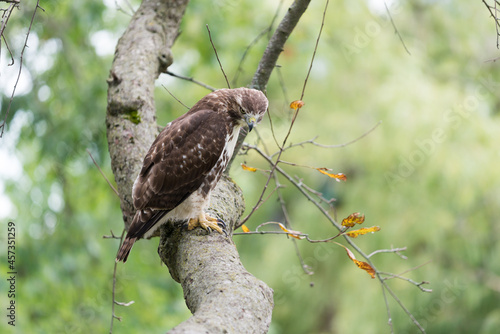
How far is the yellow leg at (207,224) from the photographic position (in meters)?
2.67

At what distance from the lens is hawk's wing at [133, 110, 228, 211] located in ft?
9.36

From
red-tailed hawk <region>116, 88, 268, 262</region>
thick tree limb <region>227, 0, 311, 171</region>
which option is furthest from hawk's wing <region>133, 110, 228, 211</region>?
thick tree limb <region>227, 0, 311, 171</region>

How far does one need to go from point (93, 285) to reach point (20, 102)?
220cm

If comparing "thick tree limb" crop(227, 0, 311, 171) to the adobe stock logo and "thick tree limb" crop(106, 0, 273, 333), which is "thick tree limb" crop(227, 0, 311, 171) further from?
A: the adobe stock logo

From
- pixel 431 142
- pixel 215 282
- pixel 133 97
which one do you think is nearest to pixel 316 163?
pixel 431 142

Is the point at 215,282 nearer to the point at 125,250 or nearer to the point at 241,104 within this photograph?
the point at 125,250

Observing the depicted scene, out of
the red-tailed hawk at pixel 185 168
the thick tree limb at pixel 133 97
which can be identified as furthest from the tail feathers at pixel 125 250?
the thick tree limb at pixel 133 97

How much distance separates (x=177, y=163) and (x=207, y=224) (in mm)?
416

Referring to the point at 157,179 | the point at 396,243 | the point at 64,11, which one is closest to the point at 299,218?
the point at 396,243

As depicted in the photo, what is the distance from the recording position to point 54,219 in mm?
6668

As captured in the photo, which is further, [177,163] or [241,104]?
[241,104]

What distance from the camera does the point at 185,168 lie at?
115 inches

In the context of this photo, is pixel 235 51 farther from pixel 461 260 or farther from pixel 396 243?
pixel 461 260

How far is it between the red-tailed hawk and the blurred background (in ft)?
5.04
